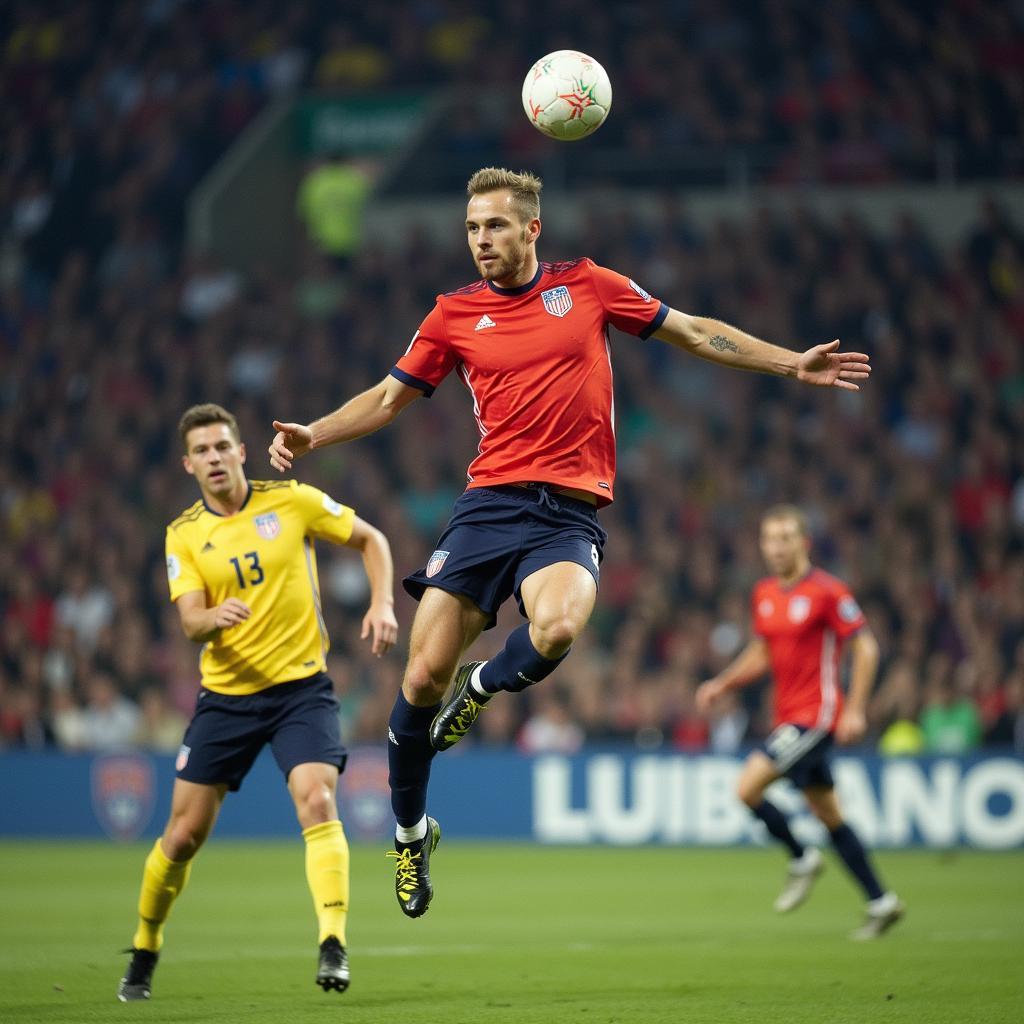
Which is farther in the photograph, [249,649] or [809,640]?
[809,640]

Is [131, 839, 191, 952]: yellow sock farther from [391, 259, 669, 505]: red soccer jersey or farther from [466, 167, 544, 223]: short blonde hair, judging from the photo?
[466, 167, 544, 223]: short blonde hair

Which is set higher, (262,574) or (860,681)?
(860,681)

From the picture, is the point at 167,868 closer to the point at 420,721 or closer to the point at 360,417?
the point at 420,721

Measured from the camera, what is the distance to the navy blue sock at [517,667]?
678 cm

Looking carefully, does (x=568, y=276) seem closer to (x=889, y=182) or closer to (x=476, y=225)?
(x=476, y=225)

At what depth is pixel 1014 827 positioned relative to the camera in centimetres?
1534

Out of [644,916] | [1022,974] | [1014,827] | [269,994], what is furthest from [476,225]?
[1014,827]

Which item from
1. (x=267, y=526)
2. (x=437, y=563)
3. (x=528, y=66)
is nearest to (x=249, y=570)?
(x=267, y=526)

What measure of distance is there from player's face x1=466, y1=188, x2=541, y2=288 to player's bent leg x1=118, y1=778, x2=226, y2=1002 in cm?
262

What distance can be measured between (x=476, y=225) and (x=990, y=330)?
1307 centimetres

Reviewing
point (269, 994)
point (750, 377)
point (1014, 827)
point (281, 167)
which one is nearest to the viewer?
point (269, 994)

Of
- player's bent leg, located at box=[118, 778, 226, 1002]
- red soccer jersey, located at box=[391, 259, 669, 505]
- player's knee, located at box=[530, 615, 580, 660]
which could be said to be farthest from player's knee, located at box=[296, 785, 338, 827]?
red soccer jersey, located at box=[391, 259, 669, 505]

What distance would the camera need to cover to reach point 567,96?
7.03 metres

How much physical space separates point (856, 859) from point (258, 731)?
4202 mm
